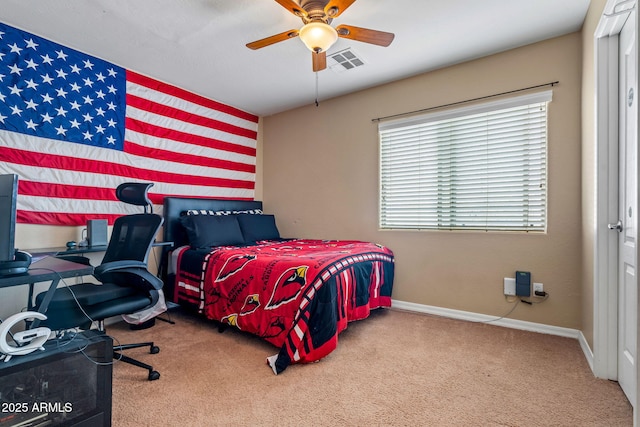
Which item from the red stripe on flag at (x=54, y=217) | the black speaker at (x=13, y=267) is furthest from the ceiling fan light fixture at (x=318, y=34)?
the red stripe on flag at (x=54, y=217)

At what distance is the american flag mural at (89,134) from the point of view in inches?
96.2

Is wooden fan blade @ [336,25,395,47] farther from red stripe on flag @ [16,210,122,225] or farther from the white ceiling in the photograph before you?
red stripe on flag @ [16,210,122,225]

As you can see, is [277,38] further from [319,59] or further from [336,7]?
[336,7]

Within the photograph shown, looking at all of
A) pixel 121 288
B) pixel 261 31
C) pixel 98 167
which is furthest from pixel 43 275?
pixel 261 31

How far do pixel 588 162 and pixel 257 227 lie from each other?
319cm

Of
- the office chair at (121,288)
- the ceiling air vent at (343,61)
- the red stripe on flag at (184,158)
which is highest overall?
the ceiling air vent at (343,61)

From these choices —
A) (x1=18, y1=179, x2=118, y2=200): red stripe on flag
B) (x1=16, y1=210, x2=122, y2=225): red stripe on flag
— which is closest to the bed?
(x1=18, y1=179, x2=118, y2=200): red stripe on flag

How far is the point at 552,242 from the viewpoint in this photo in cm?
260

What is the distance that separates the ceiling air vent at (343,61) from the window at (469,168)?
737 millimetres

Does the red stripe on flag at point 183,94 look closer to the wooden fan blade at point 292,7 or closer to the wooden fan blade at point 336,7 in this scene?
the wooden fan blade at point 292,7

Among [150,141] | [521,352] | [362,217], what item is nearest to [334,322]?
[521,352]

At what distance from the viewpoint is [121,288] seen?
2.00 m

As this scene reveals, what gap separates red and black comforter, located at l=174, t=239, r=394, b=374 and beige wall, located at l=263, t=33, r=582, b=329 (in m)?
0.57

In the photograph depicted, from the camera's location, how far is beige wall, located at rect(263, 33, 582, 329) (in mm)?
2549
